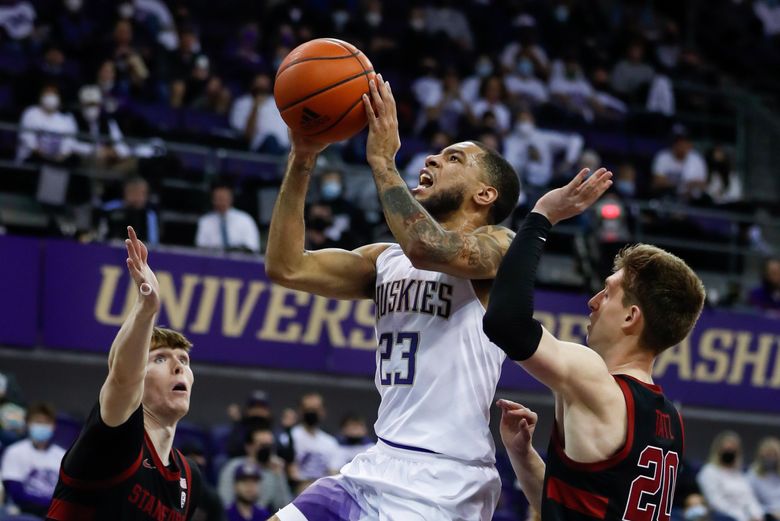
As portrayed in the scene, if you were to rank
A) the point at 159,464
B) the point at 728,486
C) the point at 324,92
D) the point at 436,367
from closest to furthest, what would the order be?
the point at 436,367 < the point at 324,92 < the point at 159,464 < the point at 728,486

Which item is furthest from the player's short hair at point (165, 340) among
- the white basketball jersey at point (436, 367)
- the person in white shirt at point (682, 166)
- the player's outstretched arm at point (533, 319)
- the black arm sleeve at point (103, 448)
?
the person in white shirt at point (682, 166)

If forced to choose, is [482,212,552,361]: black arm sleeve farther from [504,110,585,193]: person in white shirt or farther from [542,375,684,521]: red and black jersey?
[504,110,585,193]: person in white shirt

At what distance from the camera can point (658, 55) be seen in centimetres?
1969

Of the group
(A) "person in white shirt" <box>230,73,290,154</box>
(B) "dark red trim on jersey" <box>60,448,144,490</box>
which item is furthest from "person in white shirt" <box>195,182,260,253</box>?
(B) "dark red trim on jersey" <box>60,448,144,490</box>

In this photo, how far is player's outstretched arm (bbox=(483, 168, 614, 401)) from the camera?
162 inches

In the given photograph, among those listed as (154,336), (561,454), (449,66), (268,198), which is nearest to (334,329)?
(268,198)

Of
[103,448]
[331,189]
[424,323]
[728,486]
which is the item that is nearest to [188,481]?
[103,448]

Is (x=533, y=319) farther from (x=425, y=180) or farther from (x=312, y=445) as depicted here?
(x=312, y=445)

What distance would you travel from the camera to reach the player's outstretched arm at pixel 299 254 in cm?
518

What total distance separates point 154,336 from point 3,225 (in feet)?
23.0

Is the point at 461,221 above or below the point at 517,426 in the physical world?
above

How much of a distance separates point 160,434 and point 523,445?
4.91 feet

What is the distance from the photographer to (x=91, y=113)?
43.2 feet

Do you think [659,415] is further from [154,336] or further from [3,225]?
[3,225]
